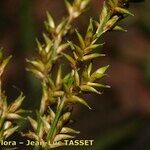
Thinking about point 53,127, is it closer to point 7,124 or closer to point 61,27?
point 7,124

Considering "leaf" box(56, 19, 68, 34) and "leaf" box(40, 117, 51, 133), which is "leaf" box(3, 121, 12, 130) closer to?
"leaf" box(40, 117, 51, 133)

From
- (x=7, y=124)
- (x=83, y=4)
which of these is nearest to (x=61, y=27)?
(x=83, y=4)

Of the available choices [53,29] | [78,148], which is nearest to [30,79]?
[78,148]

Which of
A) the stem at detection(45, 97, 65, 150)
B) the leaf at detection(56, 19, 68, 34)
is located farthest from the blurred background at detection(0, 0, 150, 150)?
the stem at detection(45, 97, 65, 150)

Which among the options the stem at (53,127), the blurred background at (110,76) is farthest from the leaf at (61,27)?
the blurred background at (110,76)

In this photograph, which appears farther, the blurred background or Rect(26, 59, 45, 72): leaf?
the blurred background

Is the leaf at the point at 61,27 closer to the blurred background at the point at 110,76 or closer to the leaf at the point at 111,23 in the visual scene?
the leaf at the point at 111,23

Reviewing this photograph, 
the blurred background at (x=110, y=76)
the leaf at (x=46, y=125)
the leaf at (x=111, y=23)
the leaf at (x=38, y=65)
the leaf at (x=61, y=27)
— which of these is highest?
the leaf at (x=111, y=23)

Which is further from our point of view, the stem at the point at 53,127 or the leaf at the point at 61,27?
the leaf at the point at 61,27

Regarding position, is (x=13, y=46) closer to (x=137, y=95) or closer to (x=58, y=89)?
(x=137, y=95)
